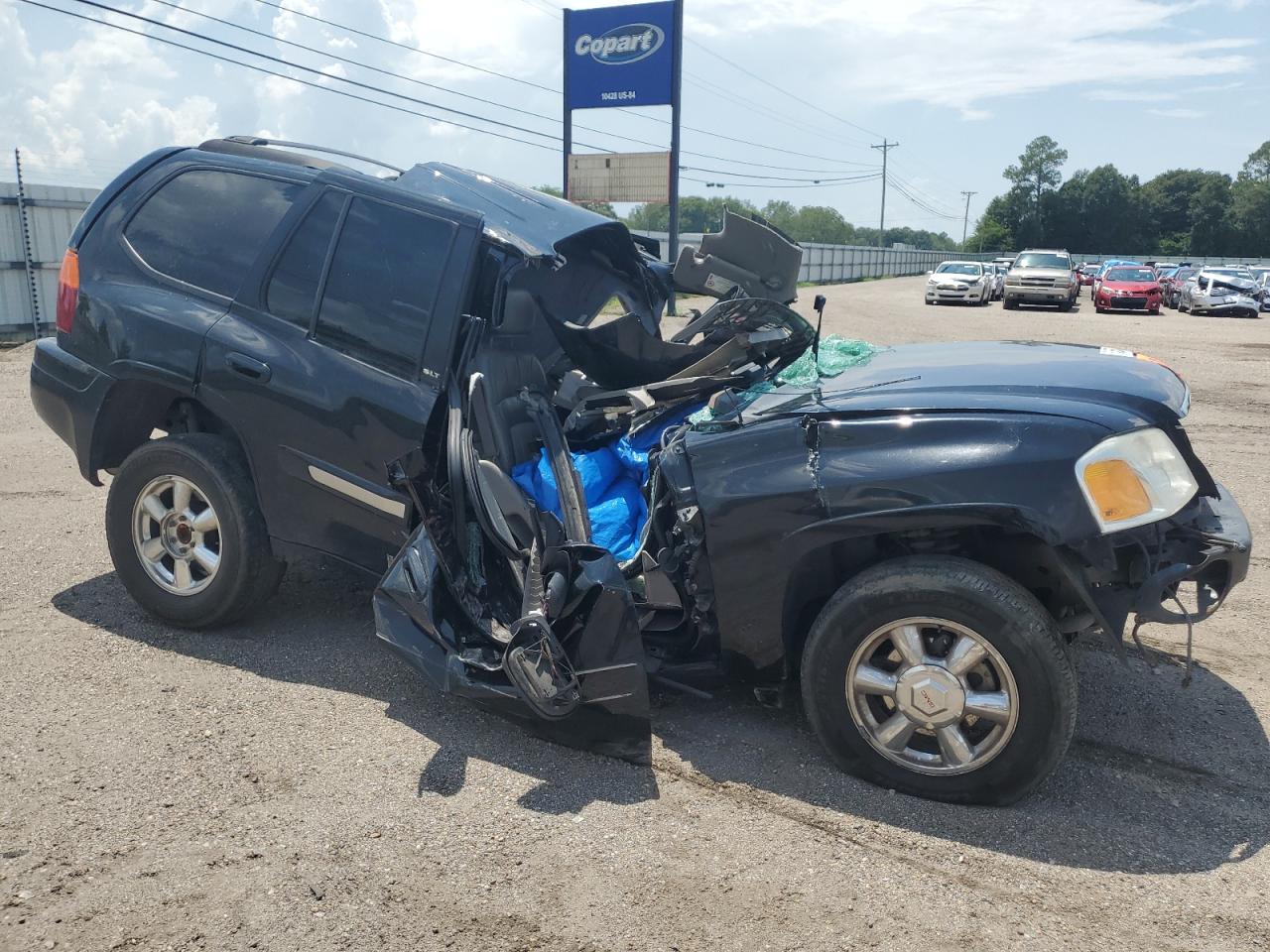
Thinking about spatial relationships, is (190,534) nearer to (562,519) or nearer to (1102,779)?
(562,519)

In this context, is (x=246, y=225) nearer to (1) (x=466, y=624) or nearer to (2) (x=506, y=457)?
(2) (x=506, y=457)

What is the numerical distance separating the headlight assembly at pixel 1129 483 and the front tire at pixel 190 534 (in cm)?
329

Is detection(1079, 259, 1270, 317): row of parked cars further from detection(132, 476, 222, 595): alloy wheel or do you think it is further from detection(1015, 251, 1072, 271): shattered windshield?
detection(132, 476, 222, 595): alloy wheel

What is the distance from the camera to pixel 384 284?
420 cm

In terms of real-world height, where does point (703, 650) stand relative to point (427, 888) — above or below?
above

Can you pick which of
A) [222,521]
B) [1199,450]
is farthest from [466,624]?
[1199,450]

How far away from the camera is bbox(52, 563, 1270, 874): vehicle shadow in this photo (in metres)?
3.12

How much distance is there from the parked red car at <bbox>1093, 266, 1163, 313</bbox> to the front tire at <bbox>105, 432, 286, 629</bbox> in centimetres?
3050

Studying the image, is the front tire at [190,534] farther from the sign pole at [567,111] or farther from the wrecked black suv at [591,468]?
the sign pole at [567,111]

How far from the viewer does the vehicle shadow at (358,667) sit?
3.40 metres

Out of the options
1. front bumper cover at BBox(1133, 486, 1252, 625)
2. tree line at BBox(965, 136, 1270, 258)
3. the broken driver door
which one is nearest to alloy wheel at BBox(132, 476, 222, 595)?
the broken driver door

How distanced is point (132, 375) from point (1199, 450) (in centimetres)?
839

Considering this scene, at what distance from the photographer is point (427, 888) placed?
283 cm

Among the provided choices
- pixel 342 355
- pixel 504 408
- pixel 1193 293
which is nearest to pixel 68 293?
pixel 342 355
